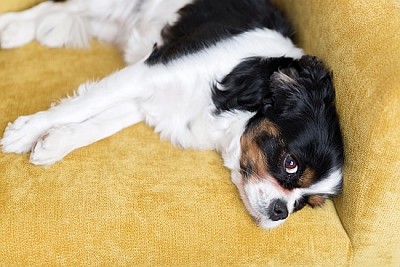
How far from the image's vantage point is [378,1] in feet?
6.66

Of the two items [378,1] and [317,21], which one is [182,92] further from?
[378,1]

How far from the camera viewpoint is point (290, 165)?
6.59 feet

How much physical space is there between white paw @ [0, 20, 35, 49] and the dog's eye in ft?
3.98

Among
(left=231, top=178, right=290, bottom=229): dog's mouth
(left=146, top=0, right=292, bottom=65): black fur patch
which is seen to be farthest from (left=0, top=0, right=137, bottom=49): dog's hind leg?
(left=231, top=178, right=290, bottom=229): dog's mouth

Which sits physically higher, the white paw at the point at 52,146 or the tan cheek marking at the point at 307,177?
the tan cheek marking at the point at 307,177

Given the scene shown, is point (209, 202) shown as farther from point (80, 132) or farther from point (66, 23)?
point (66, 23)

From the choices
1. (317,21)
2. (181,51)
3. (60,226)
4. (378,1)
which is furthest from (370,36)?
(60,226)

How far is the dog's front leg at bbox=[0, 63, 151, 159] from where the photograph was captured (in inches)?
83.7

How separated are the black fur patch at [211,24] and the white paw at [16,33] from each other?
559mm

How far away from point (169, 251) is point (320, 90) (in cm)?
70

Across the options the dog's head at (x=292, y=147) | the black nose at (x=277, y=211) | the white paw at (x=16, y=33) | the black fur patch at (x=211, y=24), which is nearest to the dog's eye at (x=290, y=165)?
the dog's head at (x=292, y=147)

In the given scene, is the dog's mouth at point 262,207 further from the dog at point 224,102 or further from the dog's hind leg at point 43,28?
the dog's hind leg at point 43,28

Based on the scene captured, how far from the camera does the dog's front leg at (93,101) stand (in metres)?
2.13

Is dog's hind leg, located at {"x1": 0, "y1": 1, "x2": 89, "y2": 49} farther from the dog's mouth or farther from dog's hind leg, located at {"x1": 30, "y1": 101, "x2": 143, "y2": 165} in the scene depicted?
the dog's mouth
